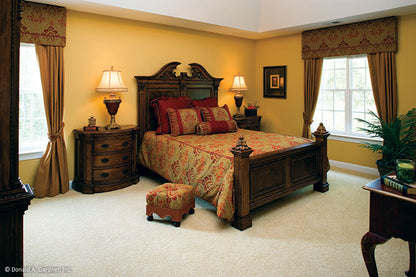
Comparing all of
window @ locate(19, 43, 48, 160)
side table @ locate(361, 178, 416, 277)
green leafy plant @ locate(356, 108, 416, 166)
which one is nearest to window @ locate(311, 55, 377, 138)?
green leafy plant @ locate(356, 108, 416, 166)

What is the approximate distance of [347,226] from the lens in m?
3.12

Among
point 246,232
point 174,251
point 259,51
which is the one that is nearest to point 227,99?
point 259,51

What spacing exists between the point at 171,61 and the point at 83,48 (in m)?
1.49

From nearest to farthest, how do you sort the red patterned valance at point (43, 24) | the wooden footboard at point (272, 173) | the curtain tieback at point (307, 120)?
the wooden footboard at point (272, 173) < the red patterned valance at point (43, 24) < the curtain tieback at point (307, 120)

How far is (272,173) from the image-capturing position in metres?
→ 3.43

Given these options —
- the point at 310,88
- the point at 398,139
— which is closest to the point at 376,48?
the point at 310,88

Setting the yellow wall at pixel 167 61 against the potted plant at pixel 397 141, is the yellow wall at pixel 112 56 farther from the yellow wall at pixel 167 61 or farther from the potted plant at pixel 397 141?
the potted plant at pixel 397 141

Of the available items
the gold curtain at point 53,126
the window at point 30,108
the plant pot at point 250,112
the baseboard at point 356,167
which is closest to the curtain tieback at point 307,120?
the baseboard at point 356,167

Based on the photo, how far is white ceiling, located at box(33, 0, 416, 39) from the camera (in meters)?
4.06

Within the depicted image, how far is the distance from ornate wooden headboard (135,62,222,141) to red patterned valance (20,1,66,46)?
48.9 inches

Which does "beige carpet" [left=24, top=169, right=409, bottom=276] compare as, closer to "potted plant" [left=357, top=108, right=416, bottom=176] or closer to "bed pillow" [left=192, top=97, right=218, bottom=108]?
"potted plant" [left=357, top=108, right=416, bottom=176]

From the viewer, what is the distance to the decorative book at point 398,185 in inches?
66.7

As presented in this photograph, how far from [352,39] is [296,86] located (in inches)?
53.0

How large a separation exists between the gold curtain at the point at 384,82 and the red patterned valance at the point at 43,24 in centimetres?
464
